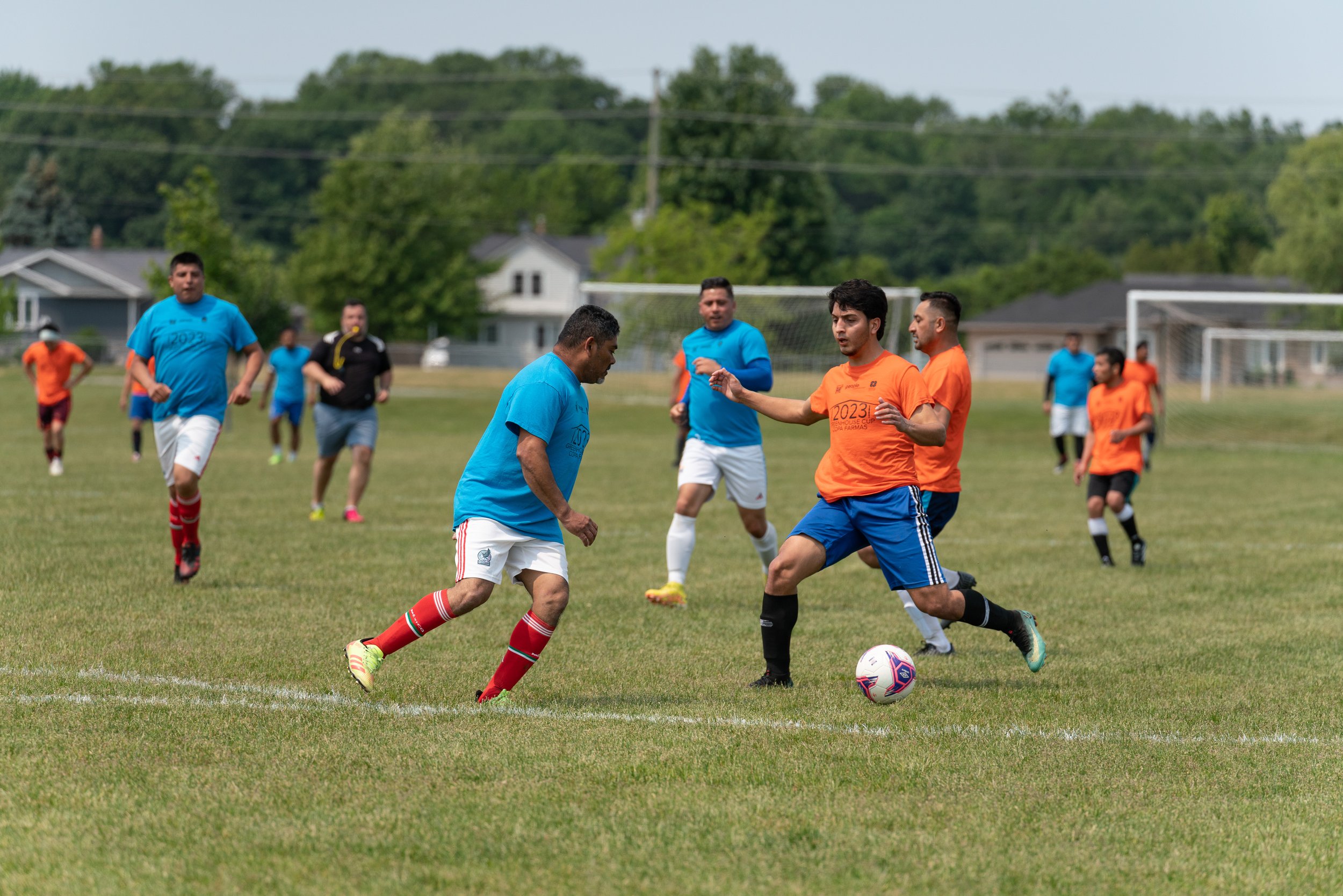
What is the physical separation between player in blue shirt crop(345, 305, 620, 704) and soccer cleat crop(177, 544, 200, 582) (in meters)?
3.83

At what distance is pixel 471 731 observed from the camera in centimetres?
576

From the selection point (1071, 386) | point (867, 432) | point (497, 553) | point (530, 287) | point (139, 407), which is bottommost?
point (497, 553)

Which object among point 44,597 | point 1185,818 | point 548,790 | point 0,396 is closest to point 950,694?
point 1185,818

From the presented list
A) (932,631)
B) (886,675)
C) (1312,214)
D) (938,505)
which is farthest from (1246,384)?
(886,675)

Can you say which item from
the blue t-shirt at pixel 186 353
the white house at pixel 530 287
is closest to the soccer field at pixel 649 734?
the blue t-shirt at pixel 186 353

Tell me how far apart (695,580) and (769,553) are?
948 millimetres

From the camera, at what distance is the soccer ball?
20.9 ft

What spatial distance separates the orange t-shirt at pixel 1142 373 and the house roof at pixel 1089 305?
4724 cm

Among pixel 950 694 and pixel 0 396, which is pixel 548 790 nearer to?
pixel 950 694

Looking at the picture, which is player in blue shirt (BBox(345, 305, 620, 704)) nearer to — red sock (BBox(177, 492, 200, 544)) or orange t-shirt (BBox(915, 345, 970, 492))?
orange t-shirt (BBox(915, 345, 970, 492))

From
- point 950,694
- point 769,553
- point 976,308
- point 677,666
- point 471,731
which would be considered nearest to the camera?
point 471,731

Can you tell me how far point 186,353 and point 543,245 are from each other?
257 ft

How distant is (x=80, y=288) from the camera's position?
7344cm

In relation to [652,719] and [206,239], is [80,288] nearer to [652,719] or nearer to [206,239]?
[206,239]
